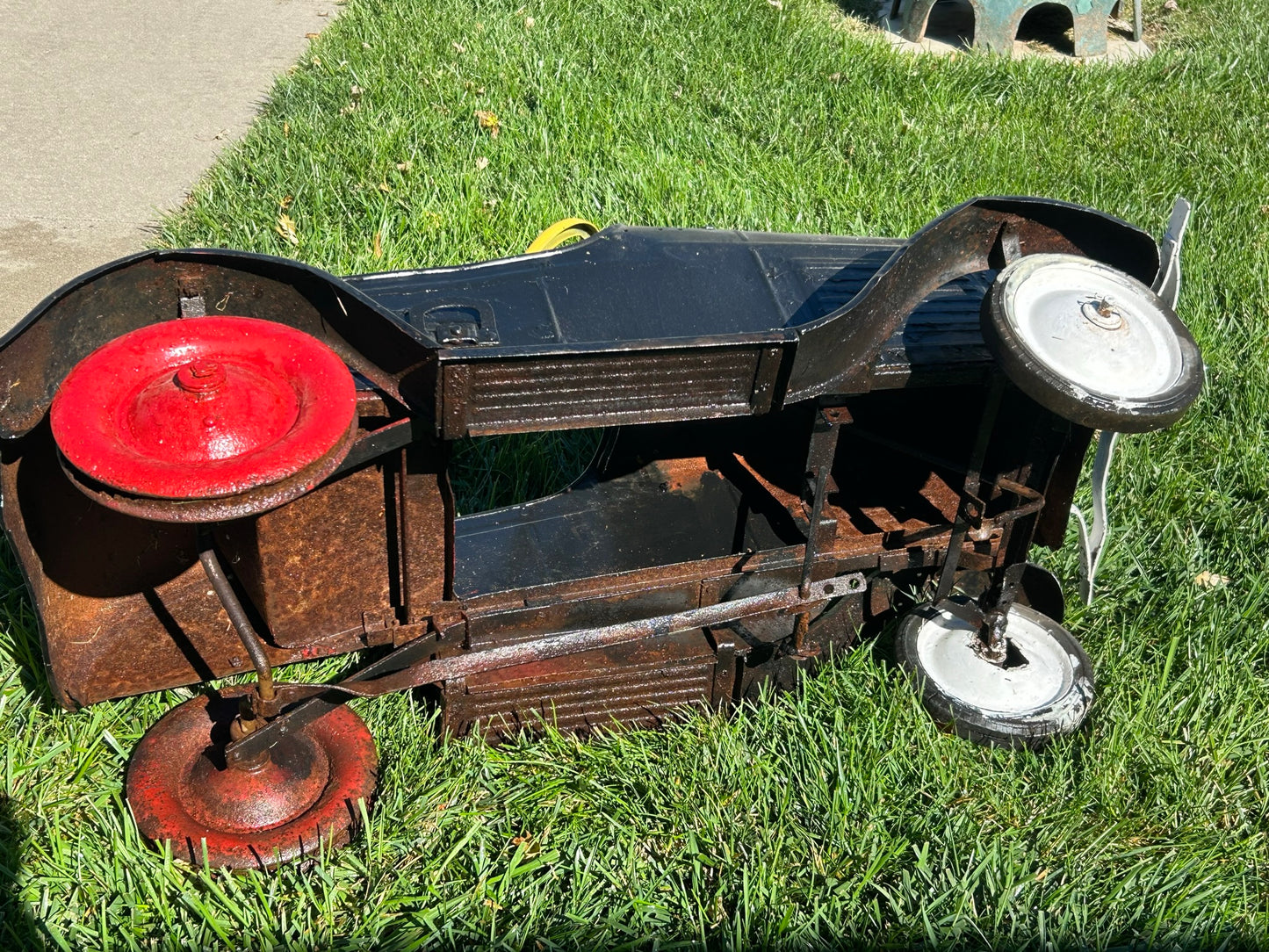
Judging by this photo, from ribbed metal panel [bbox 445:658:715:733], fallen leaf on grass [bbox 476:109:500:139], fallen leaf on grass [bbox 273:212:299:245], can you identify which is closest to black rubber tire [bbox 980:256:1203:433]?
ribbed metal panel [bbox 445:658:715:733]

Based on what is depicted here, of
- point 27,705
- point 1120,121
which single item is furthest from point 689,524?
point 1120,121

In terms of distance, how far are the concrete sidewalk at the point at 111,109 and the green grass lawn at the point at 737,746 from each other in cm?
39

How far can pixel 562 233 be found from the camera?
3.81 meters

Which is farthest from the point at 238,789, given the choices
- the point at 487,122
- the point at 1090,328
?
the point at 487,122

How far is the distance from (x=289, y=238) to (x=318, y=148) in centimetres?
88

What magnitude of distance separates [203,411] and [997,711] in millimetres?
2242

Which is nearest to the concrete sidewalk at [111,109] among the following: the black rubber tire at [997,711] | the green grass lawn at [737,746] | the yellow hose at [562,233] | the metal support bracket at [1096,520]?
the green grass lawn at [737,746]

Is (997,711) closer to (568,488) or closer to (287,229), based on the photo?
(568,488)

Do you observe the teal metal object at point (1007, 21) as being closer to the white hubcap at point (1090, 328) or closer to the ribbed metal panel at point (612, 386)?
the white hubcap at point (1090, 328)

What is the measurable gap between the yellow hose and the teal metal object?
4727 millimetres

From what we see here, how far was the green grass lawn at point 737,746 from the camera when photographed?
257 centimetres

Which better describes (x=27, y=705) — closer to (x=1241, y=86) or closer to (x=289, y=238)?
(x=289, y=238)

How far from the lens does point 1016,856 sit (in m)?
2.77

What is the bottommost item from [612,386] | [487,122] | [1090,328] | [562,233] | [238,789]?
[238,789]
